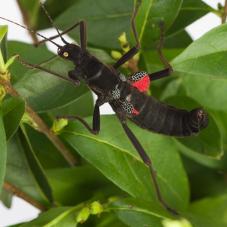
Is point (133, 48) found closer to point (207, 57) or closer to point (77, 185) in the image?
point (207, 57)

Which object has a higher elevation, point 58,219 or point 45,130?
point 45,130

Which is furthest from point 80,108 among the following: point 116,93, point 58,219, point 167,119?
point 58,219

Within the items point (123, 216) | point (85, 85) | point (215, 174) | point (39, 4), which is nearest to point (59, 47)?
point (85, 85)

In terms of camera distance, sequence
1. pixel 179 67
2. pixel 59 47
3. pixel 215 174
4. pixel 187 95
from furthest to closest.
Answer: pixel 215 174 < pixel 187 95 < pixel 59 47 < pixel 179 67

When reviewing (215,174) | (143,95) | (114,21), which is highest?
(114,21)

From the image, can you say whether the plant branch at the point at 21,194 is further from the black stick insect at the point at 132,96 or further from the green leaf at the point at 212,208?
the green leaf at the point at 212,208

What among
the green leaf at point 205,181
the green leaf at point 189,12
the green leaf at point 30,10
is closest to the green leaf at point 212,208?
the green leaf at point 205,181

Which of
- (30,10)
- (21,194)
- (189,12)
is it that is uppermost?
(30,10)

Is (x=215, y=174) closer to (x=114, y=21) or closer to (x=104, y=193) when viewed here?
(x=104, y=193)
